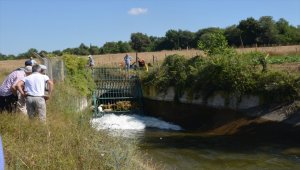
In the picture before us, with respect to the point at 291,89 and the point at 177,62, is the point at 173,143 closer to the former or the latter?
the point at 291,89

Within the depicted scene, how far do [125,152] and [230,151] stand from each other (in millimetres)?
9585

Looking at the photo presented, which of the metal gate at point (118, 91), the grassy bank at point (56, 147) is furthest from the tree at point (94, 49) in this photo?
the grassy bank at point (56, 147)

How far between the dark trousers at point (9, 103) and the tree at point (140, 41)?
317 feet

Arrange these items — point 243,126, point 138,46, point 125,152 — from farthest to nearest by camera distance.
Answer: point 138,46 → point 243,126 → point 125,152

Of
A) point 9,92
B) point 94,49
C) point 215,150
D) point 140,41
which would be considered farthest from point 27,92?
point 140,41

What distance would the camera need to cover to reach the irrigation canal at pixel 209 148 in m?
14.7

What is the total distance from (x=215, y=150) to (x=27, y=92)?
921 cm

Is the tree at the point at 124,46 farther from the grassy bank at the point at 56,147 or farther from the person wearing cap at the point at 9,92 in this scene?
the grassy bank at the point at 56,147

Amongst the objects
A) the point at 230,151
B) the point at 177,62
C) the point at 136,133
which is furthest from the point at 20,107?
the point at 177,62

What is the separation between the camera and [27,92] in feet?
34.0

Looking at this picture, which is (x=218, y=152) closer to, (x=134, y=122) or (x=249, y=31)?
(x=134, y=122)

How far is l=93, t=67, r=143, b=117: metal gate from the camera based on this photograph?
1173 inches

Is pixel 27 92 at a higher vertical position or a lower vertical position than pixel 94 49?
lower

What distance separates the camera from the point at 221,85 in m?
23.3
